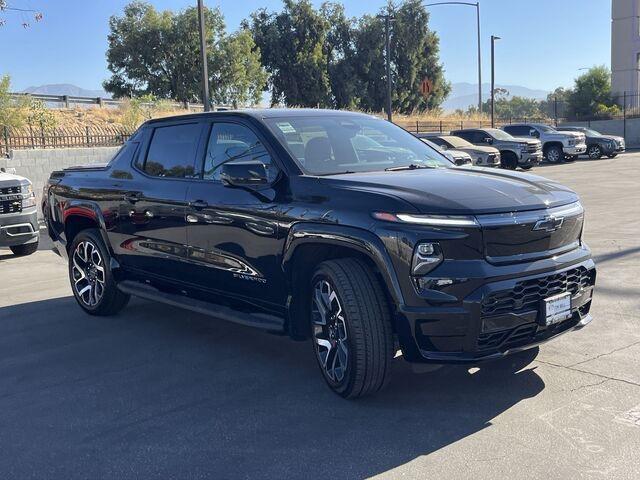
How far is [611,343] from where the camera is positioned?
527cm

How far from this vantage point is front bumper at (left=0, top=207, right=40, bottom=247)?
32.0ft

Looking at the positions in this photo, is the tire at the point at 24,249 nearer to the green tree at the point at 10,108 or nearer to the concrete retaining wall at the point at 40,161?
the concrete retaining wall at the point at 40,161

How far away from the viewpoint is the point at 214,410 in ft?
14.3

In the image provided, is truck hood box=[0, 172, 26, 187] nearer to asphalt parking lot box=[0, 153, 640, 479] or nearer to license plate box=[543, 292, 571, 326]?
asphalt parking lot box=[0, 153, 640, 479]

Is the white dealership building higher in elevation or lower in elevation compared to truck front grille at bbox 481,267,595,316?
higher

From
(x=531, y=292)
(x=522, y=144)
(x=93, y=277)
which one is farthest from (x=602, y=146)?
(x=531, y=292)

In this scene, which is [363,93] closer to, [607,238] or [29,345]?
[607,238]

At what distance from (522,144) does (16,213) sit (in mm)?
18575

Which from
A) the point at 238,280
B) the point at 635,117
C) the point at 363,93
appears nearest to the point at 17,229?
the point at 238,280

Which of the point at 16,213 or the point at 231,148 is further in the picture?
the point at 16,213

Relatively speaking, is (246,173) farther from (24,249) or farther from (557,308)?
(24,249)

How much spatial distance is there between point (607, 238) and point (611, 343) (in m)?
4.90

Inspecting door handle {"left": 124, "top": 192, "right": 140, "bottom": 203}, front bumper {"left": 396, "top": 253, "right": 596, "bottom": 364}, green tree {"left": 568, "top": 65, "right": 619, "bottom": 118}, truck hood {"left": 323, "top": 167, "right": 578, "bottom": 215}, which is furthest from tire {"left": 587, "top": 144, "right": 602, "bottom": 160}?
front bumper {"left": 396, "top": 253, "right": 596, "bottom": 364}

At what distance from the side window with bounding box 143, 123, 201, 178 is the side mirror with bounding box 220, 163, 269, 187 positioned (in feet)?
2.99
